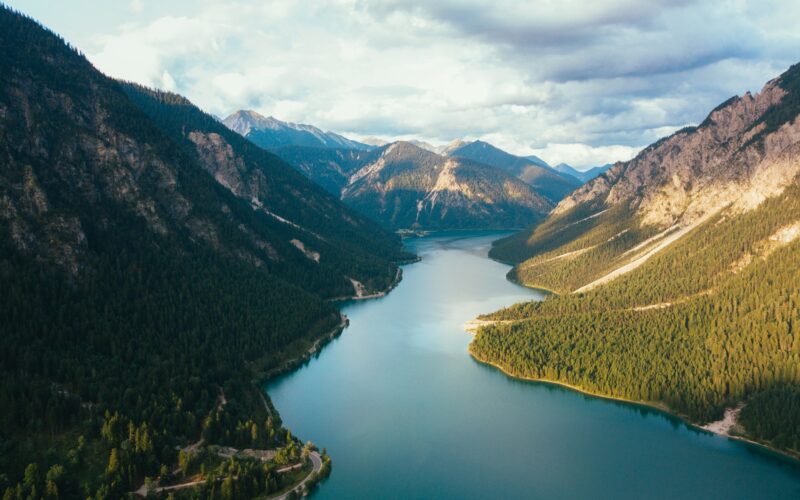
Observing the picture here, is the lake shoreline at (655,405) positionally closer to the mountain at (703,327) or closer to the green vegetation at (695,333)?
the mountain at (703,327)

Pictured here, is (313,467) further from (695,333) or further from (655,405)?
(695,333)

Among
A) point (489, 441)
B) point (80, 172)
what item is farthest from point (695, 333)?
point (80, 172)

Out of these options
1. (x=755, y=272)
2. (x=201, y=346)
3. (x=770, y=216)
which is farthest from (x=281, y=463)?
(x=770, y=216)

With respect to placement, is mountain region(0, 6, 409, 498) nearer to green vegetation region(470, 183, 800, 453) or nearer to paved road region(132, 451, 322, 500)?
paved road region(132, 451, 322, 500)

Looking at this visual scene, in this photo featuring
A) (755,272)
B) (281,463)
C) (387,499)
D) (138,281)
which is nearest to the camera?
(387,499)

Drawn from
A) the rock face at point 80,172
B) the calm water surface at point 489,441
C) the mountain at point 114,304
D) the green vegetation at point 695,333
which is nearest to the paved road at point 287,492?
→ the mountain at point 114,304

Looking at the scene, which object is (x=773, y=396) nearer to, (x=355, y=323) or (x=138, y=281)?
(x=355, y=323)
